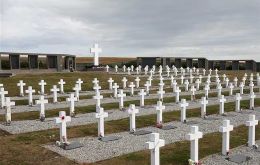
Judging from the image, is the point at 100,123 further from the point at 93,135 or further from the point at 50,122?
the point at 50,122

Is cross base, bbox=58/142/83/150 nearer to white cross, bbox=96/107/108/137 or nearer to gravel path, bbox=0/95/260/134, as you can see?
white cross, bbox=96/107/108/137

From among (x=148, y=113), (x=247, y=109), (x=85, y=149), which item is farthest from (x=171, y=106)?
(x=85, y=149)

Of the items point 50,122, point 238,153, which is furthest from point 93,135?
point 238,153

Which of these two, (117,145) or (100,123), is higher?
(100,123)

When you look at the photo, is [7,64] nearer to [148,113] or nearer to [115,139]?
[148,113]

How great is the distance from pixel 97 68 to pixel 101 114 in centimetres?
3110

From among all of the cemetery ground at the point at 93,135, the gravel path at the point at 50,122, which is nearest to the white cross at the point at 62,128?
the cemetery ground at the point at 93,135

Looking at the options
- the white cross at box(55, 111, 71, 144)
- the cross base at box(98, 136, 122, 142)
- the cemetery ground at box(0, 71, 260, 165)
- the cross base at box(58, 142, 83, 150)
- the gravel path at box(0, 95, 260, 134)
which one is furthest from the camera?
the gravel path at box(0, 95, 260, 134)

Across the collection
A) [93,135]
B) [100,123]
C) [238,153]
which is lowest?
[238,153]

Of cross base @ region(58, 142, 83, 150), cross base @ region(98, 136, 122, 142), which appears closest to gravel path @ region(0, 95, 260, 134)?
cross base @ region(98, 136, 122, 142)

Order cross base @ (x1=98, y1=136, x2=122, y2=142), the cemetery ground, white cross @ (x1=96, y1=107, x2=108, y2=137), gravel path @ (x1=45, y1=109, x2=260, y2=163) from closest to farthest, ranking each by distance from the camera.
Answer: the cemetery ground < gravel path @ (x1=45, y1=109, x2=260, y2=163) < cross base @ (x1=98, y1=136, x2=122, y2=142) < white cross @ (x1=96, y1=107, x2=108, y2=137)

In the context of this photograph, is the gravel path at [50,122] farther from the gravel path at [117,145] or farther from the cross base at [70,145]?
the cross base at [70,145]

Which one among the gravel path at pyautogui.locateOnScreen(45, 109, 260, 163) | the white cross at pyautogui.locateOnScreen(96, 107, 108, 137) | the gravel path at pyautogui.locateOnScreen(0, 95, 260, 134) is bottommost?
the gravel path at pyautogui.locateOnScreen(45, 109, 260, 163)

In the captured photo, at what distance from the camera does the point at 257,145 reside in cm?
1073
